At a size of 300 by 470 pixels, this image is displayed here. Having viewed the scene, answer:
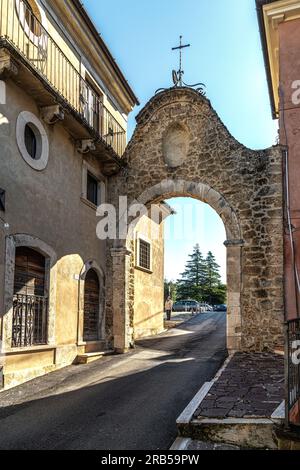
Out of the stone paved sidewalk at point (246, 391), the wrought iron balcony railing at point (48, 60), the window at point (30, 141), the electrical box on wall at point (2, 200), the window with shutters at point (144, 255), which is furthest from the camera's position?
the window with shutters at point (144, 255)

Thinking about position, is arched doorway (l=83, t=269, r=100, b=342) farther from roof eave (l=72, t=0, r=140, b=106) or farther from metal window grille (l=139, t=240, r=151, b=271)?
roof eave (l=72, t=0, r=140, b=106)

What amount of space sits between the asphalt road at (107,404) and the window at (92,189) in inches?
168

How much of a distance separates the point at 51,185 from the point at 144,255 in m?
7.69

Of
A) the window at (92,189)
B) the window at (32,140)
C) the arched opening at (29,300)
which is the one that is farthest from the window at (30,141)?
the window at (92,189)

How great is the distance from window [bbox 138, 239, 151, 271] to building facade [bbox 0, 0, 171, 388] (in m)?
3.88

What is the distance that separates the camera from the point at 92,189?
40.3 feet

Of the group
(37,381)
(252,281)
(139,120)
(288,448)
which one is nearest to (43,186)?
(37,381)

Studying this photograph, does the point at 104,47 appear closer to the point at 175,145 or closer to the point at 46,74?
the point at 175,145

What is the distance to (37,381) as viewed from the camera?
827 centimetres

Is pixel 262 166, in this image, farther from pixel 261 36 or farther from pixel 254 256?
pixel 261 36

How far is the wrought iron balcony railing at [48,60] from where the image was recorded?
27.5 ft

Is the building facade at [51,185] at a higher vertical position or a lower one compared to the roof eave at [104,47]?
lower

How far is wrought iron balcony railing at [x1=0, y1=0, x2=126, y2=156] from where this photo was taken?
839 centimetres

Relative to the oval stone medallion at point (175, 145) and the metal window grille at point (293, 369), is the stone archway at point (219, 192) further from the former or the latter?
the metal window grille at point (293, 369)
